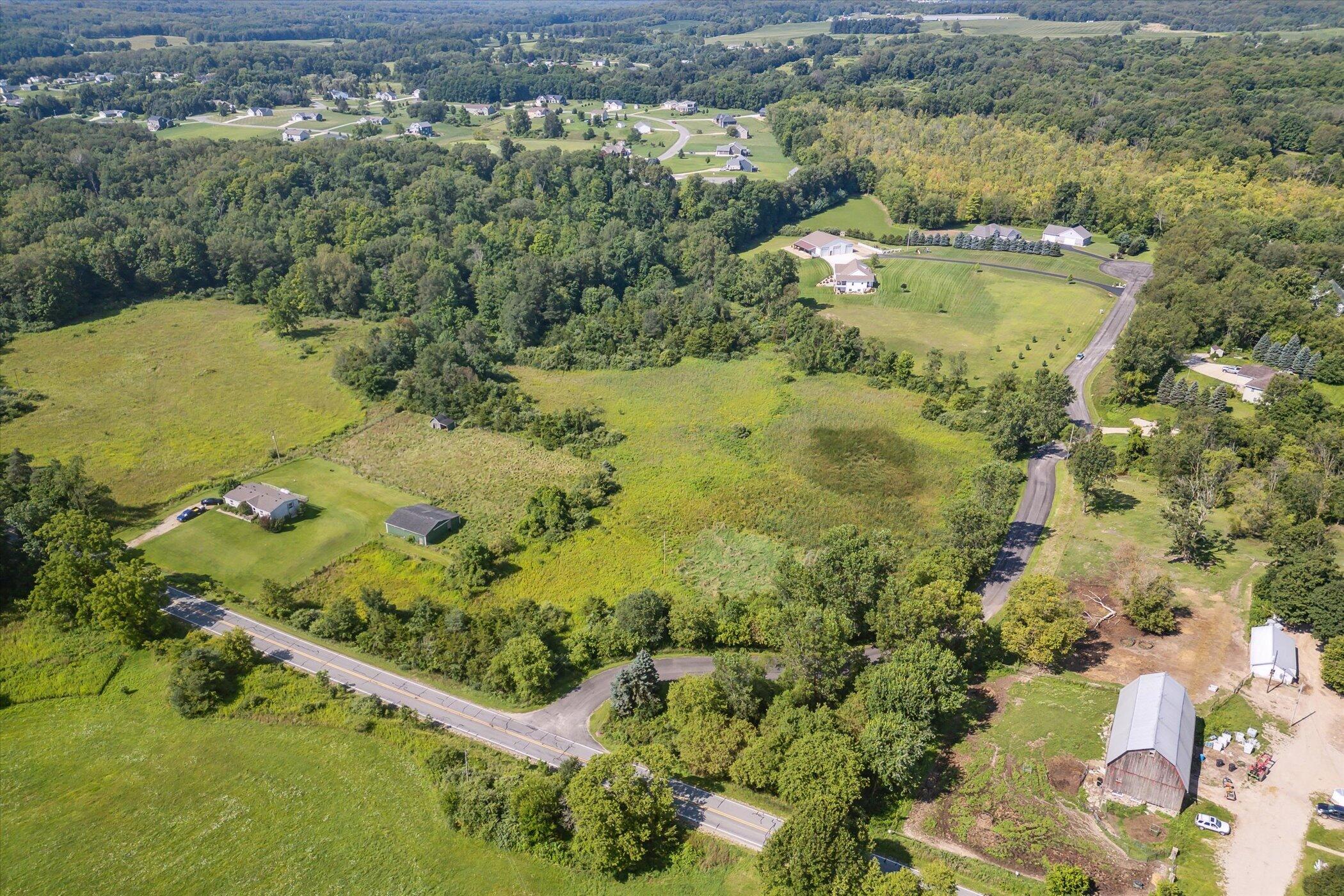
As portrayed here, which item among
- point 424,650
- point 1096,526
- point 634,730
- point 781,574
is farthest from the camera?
point 1096,526

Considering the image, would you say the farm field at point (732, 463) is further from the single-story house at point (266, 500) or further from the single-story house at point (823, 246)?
the single-story house at point (823, 246)

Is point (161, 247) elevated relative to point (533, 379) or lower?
elevated

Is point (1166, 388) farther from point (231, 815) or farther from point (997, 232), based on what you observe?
point (231, 815)

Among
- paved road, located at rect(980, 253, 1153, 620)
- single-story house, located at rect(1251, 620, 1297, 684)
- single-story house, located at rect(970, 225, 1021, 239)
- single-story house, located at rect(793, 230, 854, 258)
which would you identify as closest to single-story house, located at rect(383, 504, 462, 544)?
paved road, located at rect(980, 253, 1153, 620)

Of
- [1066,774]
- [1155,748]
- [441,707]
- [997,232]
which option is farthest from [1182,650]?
[997,232]

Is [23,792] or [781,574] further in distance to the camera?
[781,574]

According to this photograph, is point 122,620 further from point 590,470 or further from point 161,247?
point 161,247

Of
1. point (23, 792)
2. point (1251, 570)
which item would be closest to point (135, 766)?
point (23, 792)
